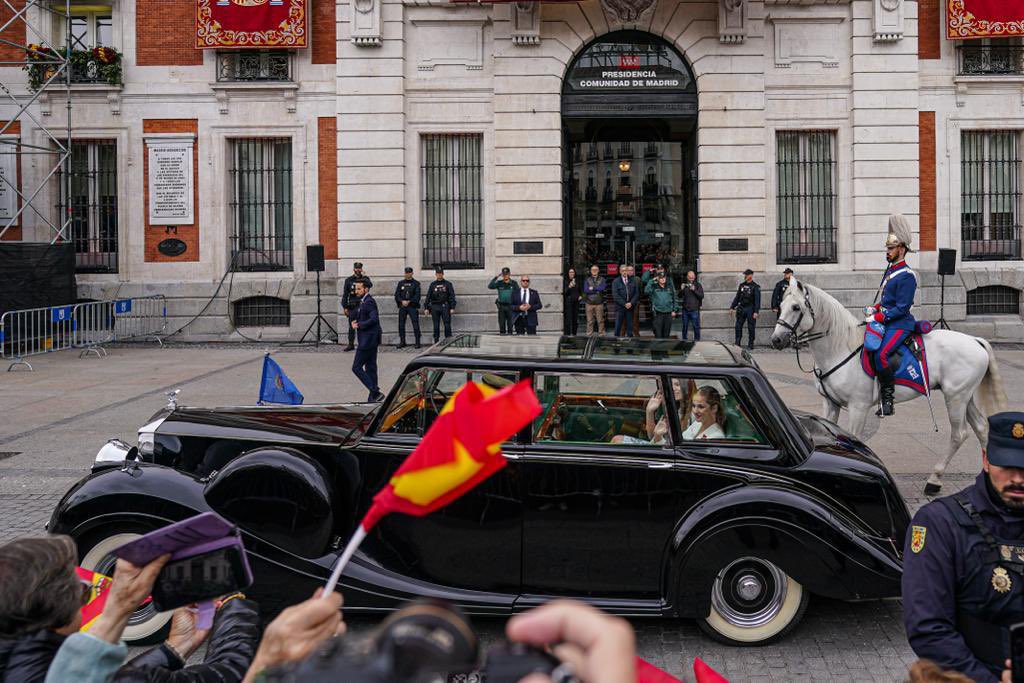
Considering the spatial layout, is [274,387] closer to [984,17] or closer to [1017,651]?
[1017,651]

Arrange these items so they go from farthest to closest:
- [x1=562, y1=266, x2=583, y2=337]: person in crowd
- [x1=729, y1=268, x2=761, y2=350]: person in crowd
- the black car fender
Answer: [x1=562, y1=266, x2=583, y2=337]: person in crowd
[x1=729, y1=268, x2=761, y2=350]: person in crowd
the black car fender

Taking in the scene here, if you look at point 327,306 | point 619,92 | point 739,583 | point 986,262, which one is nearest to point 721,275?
point 619,92

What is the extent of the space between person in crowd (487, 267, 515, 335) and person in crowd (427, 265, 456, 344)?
3.02ft

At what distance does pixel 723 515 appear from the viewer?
5.19 meters

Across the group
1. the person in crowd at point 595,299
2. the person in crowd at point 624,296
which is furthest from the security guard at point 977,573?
the person in crowd at point 595,299

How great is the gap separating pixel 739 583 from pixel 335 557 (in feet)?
7.51

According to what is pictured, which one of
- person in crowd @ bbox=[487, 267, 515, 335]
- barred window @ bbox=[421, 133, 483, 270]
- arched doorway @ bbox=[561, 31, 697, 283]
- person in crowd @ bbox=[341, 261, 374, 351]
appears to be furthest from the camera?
arched doorway @ bbox=[561, 31, 697, 283]

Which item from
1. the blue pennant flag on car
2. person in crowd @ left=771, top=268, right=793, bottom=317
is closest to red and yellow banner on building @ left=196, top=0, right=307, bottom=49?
person in crowd @ left=771, top=268, right=793, bottom=317

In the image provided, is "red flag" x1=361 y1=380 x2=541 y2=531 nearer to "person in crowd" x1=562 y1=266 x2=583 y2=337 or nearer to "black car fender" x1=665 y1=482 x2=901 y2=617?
"black car fender" x1=665 y1=482 x2=901 y2=617

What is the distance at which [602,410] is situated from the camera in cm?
557

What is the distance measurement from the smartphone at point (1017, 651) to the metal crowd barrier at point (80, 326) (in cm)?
1754

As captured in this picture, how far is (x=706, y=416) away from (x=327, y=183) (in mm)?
17688

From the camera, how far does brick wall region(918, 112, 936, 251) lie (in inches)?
839

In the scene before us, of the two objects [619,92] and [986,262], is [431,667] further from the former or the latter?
[986,262]
